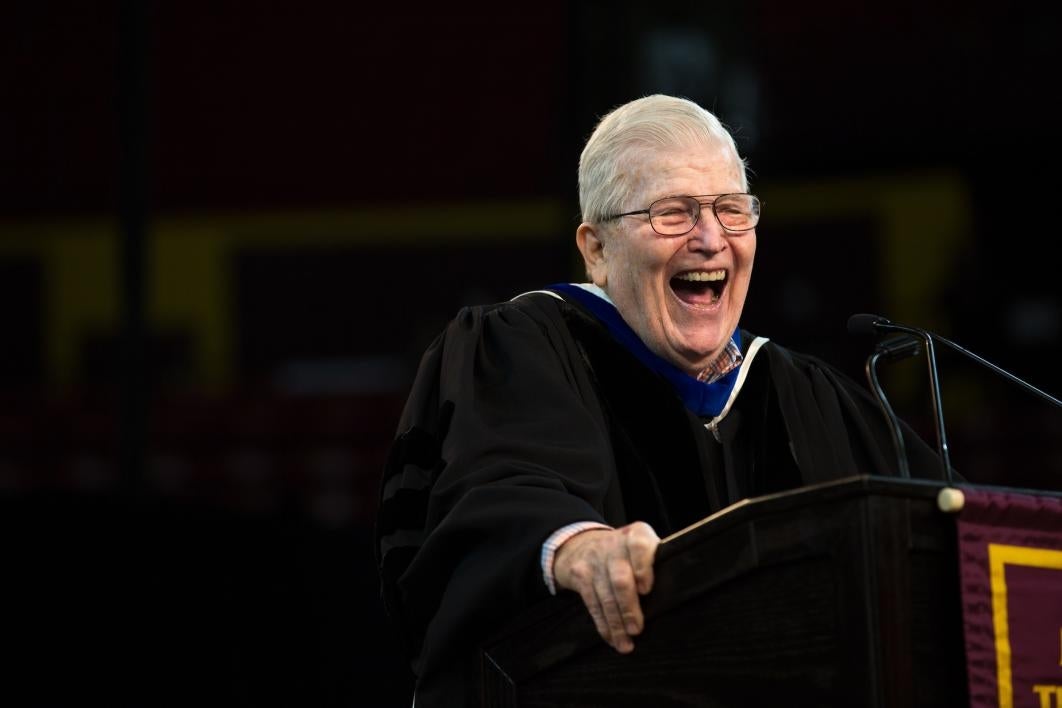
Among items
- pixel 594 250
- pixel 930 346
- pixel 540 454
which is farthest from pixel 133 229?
pixel 930 346

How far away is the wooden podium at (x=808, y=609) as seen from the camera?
1.32m

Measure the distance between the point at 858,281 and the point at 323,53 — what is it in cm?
413

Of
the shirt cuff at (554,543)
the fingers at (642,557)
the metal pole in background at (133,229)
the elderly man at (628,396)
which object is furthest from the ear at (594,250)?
the metal pole in background at (133,229)

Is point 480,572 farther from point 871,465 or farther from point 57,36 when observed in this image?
point 57,36

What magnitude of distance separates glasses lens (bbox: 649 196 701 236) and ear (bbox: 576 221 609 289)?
125mm

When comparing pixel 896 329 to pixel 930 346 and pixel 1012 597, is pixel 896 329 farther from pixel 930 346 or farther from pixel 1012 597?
pixel 1012 597

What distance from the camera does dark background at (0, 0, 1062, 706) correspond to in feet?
27.4

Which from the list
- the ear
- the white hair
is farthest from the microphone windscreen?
the ear

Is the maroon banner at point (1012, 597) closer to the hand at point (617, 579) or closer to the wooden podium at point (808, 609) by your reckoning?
the wooden podium at point (808, 609)

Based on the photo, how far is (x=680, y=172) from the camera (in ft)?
6.91

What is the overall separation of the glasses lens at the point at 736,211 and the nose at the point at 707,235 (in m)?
0.01

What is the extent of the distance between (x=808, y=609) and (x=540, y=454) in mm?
559

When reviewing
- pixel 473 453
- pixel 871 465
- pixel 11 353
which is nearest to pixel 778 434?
pixel 871 465

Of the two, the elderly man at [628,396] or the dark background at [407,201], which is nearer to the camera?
the elderly man at [628,396]
